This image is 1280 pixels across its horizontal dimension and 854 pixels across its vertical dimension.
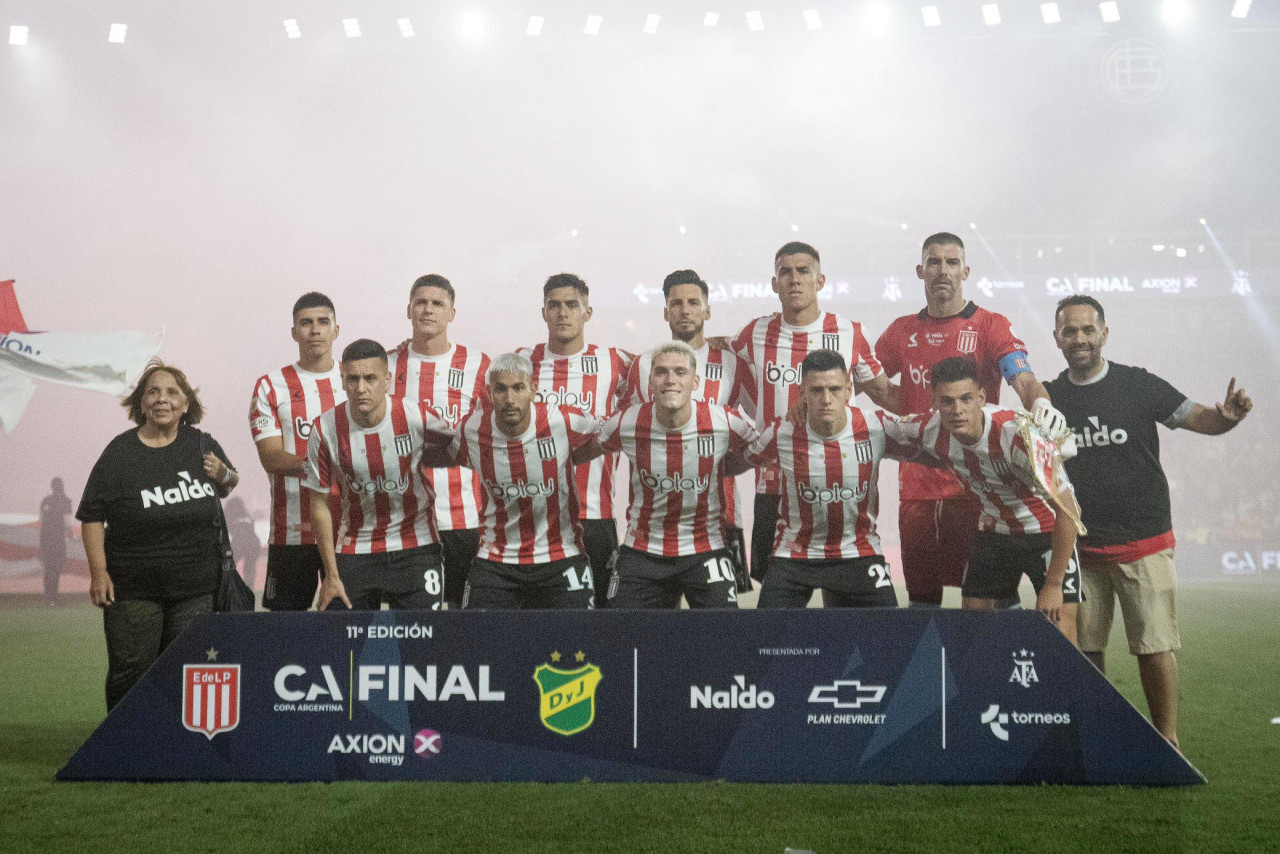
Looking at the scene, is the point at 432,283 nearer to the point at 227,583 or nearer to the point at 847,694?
the point at 227,583

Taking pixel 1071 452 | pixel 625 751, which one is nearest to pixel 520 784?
pixel 625 751

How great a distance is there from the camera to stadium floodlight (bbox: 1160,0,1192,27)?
1416 cm

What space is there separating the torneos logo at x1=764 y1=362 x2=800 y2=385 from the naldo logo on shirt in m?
2.87

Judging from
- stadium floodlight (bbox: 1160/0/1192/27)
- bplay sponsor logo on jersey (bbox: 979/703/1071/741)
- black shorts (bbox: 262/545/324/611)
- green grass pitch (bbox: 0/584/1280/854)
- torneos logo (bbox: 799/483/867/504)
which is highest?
stadium floodlight (bbox: 1160/0/1192/27)

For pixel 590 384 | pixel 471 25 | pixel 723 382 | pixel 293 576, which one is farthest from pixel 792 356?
pixel 471 25

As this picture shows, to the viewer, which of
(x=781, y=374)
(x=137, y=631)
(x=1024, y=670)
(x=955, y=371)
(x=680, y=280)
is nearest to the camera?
(x=1024, y=670)

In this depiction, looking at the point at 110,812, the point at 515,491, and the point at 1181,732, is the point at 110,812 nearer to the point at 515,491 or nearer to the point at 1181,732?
the point at 515,491

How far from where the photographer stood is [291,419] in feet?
18.5

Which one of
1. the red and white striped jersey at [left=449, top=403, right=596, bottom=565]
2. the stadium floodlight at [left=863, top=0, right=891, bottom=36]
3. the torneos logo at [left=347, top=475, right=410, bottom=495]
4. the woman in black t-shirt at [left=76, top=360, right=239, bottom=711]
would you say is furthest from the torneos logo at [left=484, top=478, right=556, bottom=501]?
the stadium floodlight at [left=863, top=0, right=891, bottom=36]

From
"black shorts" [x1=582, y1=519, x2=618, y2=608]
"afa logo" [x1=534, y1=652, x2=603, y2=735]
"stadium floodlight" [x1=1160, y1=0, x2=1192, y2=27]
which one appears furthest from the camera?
"stadium floodlight" [x1=1160, y1=0, x2=1192, y2=27]

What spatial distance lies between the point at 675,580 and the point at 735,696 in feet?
3.27

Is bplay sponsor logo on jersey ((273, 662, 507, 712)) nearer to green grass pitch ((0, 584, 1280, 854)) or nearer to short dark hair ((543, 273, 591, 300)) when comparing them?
green grass pitch ((0, 584, 1280, 854))

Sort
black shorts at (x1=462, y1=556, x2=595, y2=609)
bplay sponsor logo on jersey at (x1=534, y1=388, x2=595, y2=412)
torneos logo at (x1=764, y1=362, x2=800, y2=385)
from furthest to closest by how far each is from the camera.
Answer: bplay sponsor logo on jersey at (x1=534, y1=388, x2=595, y2=412) < torneos logo at (x1=764, y1=362, x2=800, y2=385) < black shorts at (x1=462, y1=556, x2=595, y2=609)

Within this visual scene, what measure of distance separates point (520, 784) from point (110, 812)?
1.45 metres
